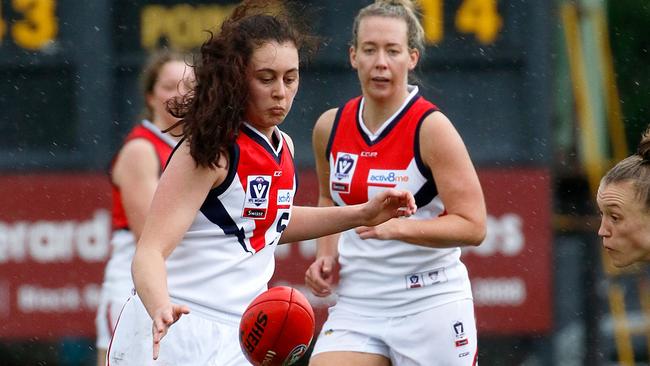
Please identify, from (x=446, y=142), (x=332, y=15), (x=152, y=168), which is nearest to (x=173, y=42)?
(x=332, y=15)

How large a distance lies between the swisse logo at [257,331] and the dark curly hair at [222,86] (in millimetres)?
503

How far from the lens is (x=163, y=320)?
13.5ft

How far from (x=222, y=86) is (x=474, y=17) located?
3.96 meters

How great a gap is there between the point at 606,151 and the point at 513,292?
2059 millimetres

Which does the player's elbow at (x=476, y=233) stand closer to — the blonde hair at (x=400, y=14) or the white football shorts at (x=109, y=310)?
the blonde hair at (x=400, y=14)

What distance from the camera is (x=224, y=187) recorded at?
4.51m

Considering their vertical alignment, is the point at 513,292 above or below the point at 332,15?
below

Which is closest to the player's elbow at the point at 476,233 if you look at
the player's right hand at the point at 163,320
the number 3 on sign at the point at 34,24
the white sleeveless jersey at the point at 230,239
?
the white sleeveless jersey at the point at 230,239

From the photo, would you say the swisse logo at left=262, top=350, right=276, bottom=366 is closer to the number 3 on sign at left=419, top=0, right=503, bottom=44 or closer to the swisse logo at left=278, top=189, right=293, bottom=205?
the swisse logo at left=278, top=189, right=293, bottom=205

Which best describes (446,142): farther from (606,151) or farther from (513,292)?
(606,151)

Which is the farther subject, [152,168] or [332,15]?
[332,15]

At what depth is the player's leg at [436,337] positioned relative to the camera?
223 inches

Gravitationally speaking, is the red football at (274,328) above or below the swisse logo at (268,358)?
above

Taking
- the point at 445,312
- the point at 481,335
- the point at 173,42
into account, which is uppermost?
the point at 173,42
